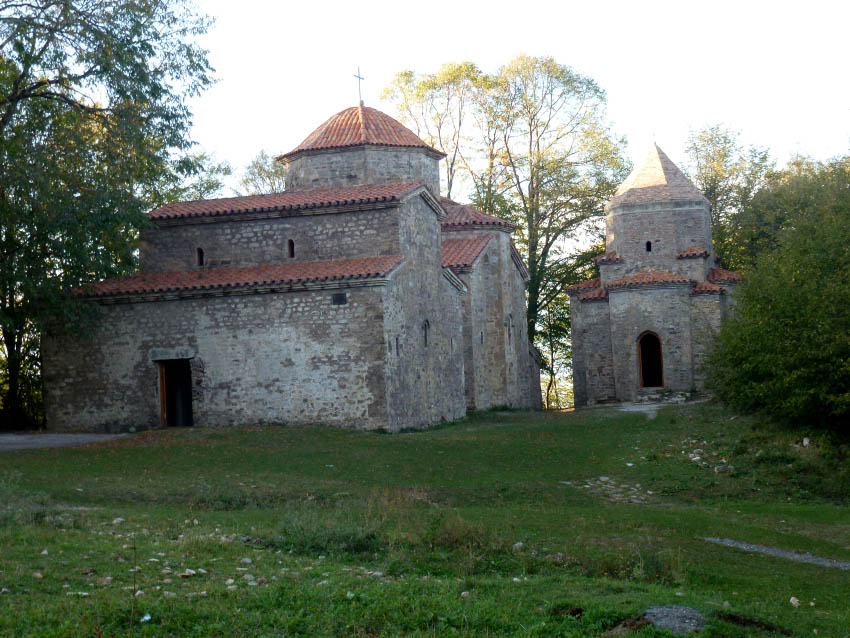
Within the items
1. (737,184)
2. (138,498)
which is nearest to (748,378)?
(138,498)

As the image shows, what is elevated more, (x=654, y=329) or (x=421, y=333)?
(x=654, y=329)

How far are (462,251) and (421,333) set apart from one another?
739 cm

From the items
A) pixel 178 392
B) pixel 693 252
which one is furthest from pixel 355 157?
pixel 693 252

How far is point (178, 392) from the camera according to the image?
2445 centimetres

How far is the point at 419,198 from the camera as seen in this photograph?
2581 centimetres

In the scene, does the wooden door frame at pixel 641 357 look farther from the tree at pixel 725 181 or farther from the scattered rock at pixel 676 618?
the scattered rock at pixel 676 618

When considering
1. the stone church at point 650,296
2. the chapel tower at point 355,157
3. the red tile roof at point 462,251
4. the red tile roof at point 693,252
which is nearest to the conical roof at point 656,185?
the stone church at point 650,296

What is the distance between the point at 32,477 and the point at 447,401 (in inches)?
555

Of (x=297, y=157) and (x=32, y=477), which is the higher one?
(x=297, y=157)

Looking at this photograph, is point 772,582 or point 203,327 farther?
point 203,327

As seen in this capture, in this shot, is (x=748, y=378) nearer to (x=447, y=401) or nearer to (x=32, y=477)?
(x=447, y=401)

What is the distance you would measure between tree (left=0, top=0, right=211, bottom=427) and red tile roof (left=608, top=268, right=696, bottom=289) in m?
18.8

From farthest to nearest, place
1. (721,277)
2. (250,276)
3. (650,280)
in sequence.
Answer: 1. (721,277)
2. (650,280)
3. (250,276)

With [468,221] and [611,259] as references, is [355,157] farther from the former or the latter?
[611,259]
